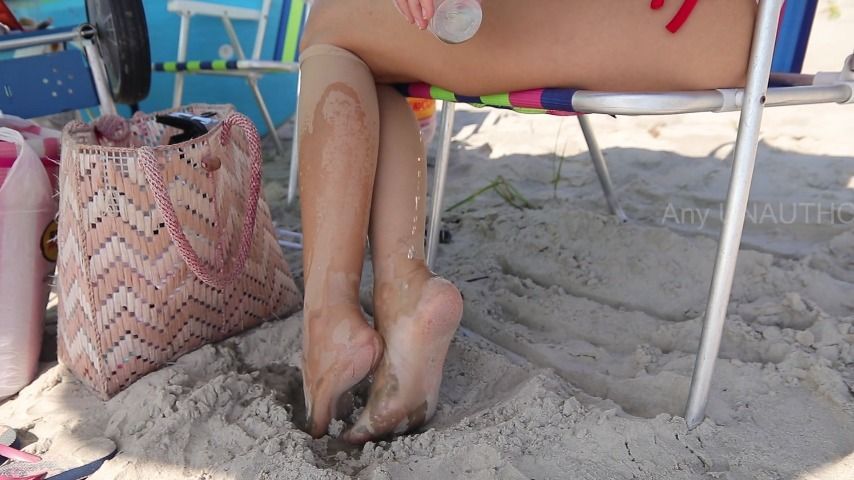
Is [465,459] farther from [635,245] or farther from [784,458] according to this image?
[635,245]

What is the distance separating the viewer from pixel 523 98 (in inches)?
37.7

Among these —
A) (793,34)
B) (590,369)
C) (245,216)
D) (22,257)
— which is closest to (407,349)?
(590,369)

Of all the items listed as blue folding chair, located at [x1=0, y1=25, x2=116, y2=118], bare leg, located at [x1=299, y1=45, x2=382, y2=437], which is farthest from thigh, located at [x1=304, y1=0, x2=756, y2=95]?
blue folding chair, located at [x1=0, y1=25, x2=116, y2=118]

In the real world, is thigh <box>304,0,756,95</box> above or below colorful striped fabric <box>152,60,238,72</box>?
above

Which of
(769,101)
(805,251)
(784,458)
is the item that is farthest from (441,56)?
(805,251)

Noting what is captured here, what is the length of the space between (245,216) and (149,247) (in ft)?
0.62

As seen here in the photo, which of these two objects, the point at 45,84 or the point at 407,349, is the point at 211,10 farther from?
the point at 407,349

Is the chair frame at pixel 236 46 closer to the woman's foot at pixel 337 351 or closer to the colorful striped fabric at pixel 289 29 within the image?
the colorful striped fabric at pixel 289 29

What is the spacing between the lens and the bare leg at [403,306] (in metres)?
0.99

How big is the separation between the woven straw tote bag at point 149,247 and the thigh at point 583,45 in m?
0.42

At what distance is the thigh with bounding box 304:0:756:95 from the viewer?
0.88 m

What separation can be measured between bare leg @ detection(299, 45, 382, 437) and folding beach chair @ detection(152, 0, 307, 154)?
153 centimetres

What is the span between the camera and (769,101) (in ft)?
2.98

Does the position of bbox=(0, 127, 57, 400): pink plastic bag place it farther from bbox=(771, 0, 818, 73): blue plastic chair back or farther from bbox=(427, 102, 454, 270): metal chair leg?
bbox=(771, 0, 818, 73): blue plastic chair back
